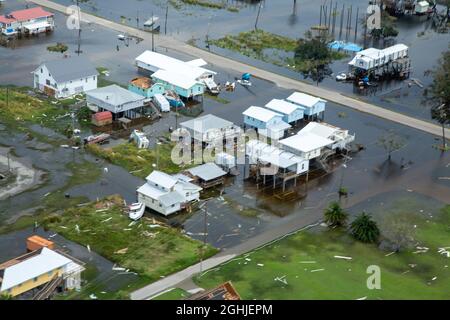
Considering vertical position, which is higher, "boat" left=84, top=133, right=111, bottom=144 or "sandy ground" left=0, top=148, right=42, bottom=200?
"boat" left=84, top=133, right=111, bottom=144

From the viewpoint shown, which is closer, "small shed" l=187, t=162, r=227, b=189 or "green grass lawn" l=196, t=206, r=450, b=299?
"green grass lawn" l=196, t=206, r=450, b=299

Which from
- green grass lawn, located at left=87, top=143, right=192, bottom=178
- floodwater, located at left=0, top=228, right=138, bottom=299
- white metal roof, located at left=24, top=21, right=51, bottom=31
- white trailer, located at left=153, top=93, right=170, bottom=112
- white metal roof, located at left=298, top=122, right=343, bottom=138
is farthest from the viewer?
white metal roof, located at left=24, top=21, right=51, bottom=31

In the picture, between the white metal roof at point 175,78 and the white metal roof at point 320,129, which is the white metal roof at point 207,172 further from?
the white metal roof at point 175,78

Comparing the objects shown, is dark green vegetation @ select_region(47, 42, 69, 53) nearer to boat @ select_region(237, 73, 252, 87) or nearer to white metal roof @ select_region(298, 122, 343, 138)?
boat @ select_region(237, 73, 252, 87)

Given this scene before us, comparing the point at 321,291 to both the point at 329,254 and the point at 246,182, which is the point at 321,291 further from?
the point at 246,182

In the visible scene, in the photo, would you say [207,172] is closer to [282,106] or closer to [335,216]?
[335,216]

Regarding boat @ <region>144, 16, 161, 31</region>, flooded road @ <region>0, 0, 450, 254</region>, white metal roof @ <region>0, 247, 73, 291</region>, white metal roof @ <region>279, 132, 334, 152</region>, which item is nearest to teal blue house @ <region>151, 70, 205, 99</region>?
flooded road @ <region>0, 0, 450, 254</region>

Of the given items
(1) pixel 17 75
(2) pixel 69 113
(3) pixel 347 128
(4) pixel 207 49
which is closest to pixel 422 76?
(3) pixel 347 128
